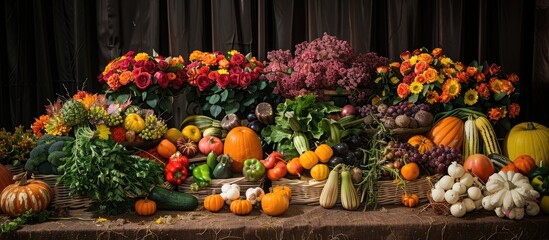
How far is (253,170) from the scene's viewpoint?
3598mm

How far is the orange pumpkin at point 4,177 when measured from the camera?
3482 millimetres

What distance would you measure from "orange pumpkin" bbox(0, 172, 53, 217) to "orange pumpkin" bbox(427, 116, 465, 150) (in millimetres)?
2849

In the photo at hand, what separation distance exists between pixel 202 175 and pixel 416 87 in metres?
1.85

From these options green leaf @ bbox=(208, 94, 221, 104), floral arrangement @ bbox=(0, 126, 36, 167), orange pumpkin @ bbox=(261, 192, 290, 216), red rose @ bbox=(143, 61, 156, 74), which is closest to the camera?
orange pumpkin @ bbox=(261, 192, 290, 216)

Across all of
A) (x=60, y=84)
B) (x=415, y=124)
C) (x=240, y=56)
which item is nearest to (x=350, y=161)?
(x=415, y=124)

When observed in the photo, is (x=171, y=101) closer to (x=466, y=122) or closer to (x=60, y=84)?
(x=60, y=84)

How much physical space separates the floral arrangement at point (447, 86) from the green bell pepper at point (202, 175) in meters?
1.57

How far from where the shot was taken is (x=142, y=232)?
3105 mm

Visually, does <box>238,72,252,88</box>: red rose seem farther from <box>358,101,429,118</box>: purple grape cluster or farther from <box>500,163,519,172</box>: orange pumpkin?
<box>500,163,519,172</box>: orange pumpkin

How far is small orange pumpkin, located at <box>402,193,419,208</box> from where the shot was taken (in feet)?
11.4

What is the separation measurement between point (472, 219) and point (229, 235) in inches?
61.3

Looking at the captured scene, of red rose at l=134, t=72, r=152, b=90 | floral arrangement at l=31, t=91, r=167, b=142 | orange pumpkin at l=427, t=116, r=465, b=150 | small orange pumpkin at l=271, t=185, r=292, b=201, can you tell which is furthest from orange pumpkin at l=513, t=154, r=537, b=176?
red rose at l=134, t=72, r=152, b=90

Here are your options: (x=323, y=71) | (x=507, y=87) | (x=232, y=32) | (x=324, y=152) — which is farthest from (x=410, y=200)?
(x=232, y=32)

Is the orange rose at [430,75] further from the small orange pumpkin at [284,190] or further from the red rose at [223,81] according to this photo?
the red rose at [223,81]
